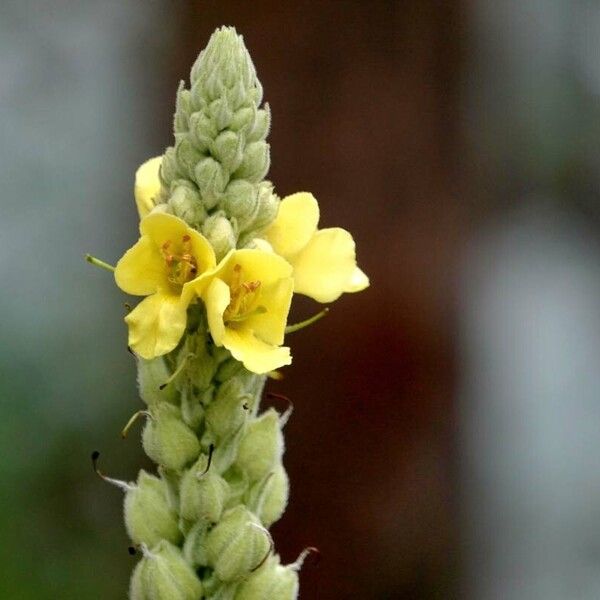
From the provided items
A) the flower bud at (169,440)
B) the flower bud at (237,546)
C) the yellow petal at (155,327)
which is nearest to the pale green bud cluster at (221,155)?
the yellow petal at (155,327)

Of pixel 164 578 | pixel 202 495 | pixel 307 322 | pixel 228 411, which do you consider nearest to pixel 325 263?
pixel 307 322

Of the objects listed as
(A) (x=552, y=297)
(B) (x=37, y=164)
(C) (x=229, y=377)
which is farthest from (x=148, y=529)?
(A) (x=552, y=297)

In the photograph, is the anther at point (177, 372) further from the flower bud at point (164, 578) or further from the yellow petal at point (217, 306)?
the flower bud at point (164, 578)

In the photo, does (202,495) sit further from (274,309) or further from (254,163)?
(254,163)

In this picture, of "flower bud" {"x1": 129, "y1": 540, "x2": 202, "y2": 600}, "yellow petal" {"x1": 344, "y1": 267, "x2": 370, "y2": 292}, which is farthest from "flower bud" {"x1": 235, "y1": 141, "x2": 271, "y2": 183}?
"flower bud" {"x1": 129, "y1": 540, "x2": 202, "y2": 600}

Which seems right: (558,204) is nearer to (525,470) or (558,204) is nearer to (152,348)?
(525,470)

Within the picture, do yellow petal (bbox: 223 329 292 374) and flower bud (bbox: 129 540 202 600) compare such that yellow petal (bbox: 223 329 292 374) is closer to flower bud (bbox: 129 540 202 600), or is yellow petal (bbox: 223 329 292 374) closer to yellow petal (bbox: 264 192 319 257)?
yellow petal (bbox: 264 192 319 257)
